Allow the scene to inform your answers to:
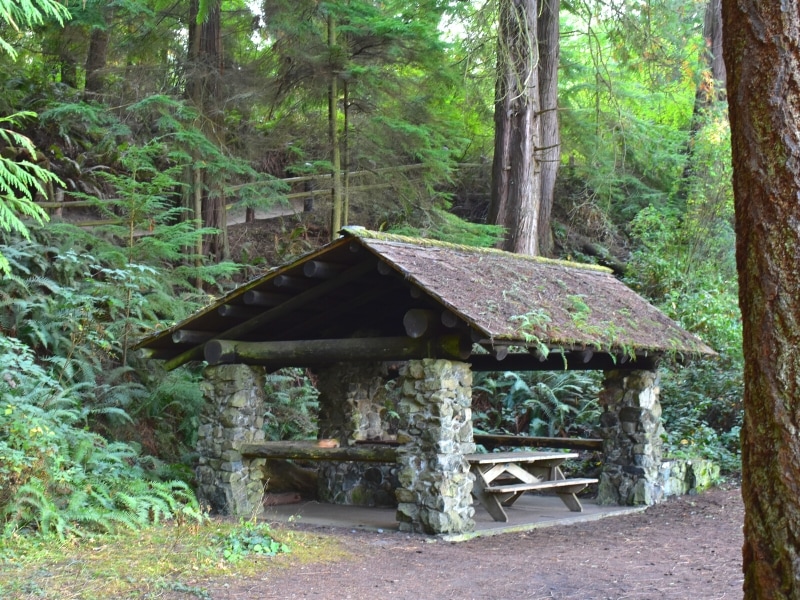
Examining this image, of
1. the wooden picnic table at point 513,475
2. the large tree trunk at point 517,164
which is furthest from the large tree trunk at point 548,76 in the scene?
the wooden picnic table at point 513,475

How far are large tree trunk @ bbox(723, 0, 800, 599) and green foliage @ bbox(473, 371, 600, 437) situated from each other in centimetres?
1094

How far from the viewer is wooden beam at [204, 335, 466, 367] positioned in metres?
8.68

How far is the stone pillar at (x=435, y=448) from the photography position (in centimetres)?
853

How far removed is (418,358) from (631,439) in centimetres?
402

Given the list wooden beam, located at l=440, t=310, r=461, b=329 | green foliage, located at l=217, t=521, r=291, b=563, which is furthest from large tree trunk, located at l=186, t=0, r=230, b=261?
green foliage, located at l=217, t=521, r=291, b=563

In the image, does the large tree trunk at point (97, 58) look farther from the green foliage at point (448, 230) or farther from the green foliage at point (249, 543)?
the green foliage at point (249, 543)

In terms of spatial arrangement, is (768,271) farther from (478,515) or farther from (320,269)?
(478,515)

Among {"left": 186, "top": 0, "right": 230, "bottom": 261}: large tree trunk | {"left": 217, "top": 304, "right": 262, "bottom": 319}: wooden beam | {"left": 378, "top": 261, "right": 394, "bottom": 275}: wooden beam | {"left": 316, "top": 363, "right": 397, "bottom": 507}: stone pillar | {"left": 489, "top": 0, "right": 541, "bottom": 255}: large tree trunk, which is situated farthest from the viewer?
{"left": 489, "top": 0, "right": 541, "bottom": 255}: large tree trunk

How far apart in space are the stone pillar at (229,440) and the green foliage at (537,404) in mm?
6030

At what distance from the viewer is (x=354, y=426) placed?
39.1 feet

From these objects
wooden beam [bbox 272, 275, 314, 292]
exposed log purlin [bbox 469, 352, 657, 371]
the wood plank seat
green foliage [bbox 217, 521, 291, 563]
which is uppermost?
wooden beam [bbox 272, 275, 314, 292]

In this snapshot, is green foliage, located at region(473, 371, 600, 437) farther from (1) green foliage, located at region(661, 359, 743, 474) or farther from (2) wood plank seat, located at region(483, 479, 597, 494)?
(2) wood plank seat, located at region(483, 479, 597, 494)

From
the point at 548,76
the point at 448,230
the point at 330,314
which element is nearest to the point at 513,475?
the point at 330,314

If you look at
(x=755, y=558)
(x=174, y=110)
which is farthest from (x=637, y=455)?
(x=174, y=110)
